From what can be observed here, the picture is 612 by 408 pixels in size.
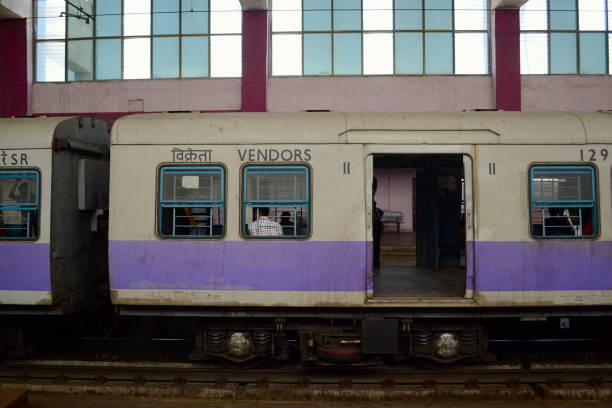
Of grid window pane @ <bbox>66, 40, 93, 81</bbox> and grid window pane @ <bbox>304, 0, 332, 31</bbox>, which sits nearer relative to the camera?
grid window pane @ <bbox>304, 0, 332, 31</bbox>

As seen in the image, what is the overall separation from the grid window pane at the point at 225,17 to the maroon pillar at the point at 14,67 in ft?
24.3

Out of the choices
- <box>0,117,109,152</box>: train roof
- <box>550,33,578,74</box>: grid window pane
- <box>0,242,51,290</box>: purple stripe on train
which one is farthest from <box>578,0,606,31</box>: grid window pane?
<box>0,242,51,290</box>: purple stripe on train

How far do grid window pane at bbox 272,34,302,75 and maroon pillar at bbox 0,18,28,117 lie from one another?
9758 millimetres

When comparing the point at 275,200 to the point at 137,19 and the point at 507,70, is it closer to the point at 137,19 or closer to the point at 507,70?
the point at 507,70

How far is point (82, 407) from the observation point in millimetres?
5645

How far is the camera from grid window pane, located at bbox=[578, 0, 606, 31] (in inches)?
678

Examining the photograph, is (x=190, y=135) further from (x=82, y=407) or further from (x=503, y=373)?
(x=503, y=373)

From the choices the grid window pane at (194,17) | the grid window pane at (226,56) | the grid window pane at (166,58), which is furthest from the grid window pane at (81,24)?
the grid window pane at (226,56)

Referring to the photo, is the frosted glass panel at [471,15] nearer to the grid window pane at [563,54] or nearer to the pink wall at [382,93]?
the pink wall at [382,93]

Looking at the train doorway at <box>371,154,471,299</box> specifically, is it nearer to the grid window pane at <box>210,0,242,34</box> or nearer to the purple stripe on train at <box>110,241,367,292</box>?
the purple stripe on train at <box>110,241,367,292</box>

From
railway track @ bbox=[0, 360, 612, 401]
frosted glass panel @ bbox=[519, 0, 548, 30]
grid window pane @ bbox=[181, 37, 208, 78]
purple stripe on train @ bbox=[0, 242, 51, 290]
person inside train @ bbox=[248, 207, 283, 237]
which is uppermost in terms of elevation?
frosted glass panel @ bbox=[519, 0, 548, 30]

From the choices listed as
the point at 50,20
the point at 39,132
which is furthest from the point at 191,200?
the point at 50,20

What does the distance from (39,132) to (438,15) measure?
50.7 feet

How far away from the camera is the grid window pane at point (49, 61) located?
58.6 ft
